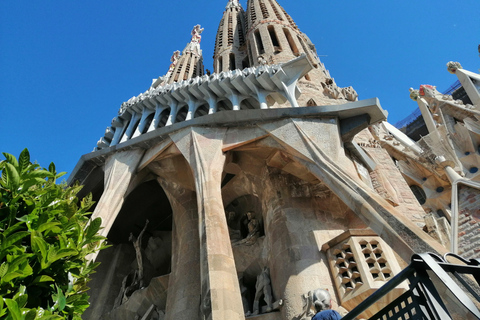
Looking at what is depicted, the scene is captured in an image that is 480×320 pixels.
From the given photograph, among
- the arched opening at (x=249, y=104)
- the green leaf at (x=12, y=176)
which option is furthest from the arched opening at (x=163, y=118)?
the green leaf at (x=12, y=176)

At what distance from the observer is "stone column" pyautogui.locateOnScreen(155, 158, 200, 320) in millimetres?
7449

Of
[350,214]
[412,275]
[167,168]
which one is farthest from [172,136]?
[412,275]

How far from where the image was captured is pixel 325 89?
46.4ft

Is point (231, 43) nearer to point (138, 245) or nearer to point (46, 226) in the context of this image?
point (138, 245)

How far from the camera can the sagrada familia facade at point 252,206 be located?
5973 mm

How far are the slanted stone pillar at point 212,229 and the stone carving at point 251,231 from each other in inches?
76.5

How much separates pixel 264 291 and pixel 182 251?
2.23 metres

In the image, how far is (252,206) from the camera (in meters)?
9.60

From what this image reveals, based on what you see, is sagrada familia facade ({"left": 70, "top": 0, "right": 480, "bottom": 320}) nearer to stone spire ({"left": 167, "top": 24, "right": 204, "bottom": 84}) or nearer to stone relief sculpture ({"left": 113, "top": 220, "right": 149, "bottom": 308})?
stone relief sculpture ({"left": 113, "top": 220, "right": 149, "bottom": 308})

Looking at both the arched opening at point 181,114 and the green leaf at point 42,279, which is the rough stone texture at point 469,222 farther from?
the arched opening at point 181,114

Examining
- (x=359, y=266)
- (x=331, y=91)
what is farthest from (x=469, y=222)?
(x=331, y=91)

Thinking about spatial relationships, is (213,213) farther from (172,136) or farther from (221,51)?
(221,51)

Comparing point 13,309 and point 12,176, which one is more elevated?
point 12,176

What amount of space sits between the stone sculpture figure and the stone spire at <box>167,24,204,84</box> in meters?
17.7
